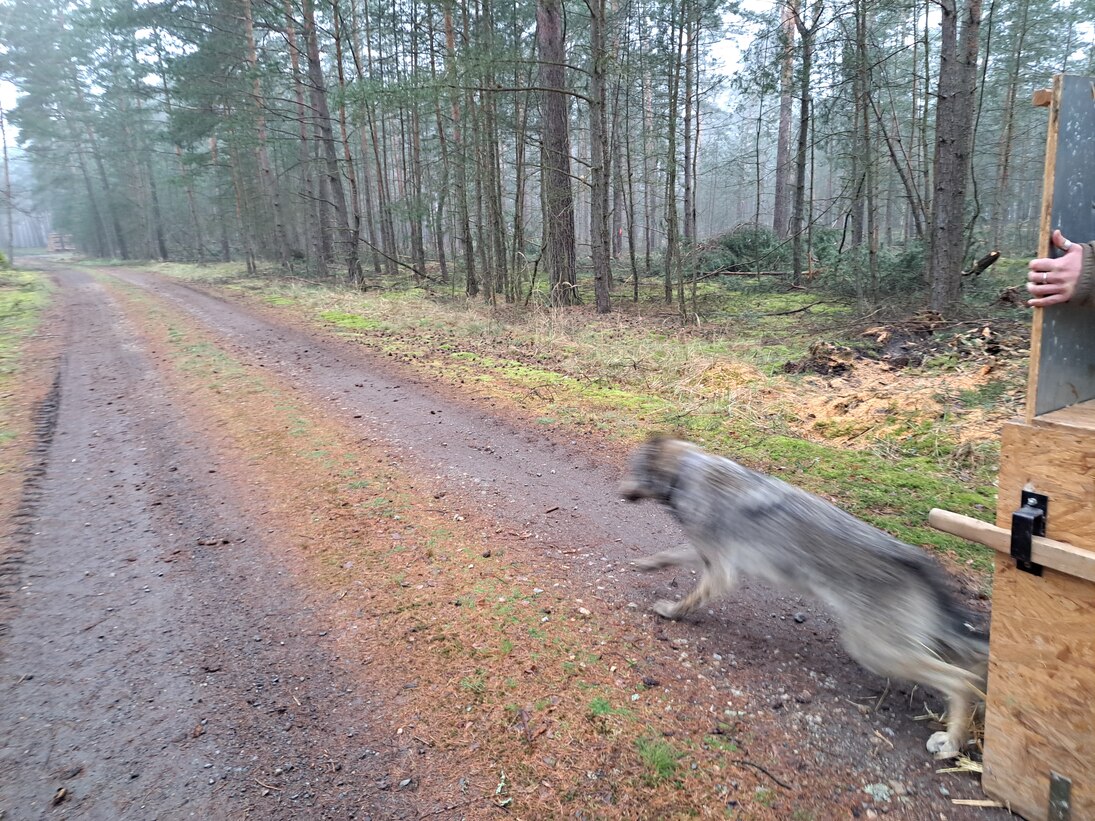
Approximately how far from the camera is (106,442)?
6.53 metres

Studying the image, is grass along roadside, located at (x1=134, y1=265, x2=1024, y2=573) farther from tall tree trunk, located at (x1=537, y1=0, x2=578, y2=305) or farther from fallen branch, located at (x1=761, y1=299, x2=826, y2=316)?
tall tree trunk, located at (x1=537, y1=0, x2=578, y2=305)

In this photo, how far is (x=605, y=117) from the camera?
16.5 meters

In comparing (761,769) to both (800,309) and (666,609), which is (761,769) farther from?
(800,309)

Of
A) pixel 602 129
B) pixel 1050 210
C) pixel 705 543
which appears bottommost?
pixel 705 543

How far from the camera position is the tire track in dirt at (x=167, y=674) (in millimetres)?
2389

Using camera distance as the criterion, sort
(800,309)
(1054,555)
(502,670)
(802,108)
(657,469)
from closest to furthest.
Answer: (1054,555)
(502,670)
(657,469)
(800,309)
(802,108)

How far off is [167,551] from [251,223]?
3851 cm

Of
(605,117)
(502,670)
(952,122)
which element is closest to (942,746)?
(502,670)

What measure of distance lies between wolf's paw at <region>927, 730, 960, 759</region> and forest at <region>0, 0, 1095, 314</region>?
993 centimetres

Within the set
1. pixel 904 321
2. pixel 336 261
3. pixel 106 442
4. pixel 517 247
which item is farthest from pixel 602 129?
pixel 336 261

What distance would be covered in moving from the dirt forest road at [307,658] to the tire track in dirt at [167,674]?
12 millimetres

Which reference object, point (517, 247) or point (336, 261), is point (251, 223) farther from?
point (517, 247)

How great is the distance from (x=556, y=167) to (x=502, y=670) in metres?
15.1

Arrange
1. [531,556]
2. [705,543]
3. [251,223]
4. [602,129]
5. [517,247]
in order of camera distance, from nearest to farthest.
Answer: [705,543], [531,556], [602,129], [517,247], [251,223]
